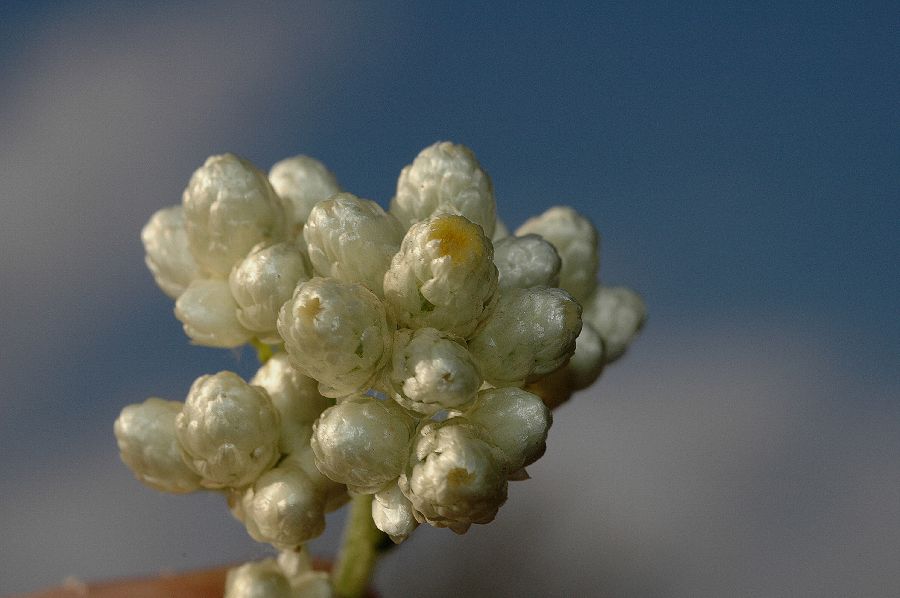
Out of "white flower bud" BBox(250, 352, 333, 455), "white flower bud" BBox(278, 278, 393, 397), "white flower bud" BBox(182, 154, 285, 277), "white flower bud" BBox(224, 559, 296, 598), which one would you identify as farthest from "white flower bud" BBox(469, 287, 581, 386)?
"white flower bud" BBox(224, 559, 296, 598)

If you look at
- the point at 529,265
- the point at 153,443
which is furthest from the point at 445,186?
the point at 153,443

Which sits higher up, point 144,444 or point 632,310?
point 632,310

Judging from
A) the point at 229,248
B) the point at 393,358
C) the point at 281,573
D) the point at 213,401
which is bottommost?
the point at 281,573

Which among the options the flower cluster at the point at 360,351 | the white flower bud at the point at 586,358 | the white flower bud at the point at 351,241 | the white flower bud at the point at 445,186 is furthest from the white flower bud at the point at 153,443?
the white flower bud at the point at 586,358

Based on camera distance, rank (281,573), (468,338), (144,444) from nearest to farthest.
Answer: (468,338)
(144,444)
(281,573)

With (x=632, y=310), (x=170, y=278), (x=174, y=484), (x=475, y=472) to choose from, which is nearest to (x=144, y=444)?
(x=174, y=484)

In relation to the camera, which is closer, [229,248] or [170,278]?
[229,248]

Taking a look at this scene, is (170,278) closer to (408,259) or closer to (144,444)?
(144,444)

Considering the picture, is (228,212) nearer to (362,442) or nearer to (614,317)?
(362,442)
